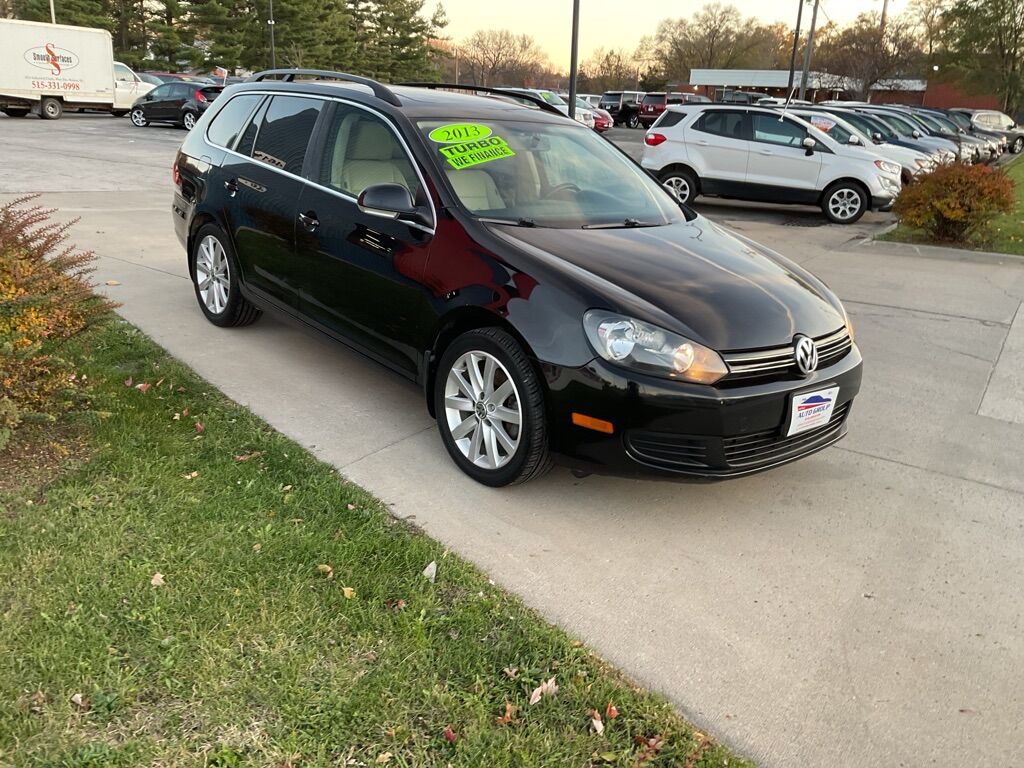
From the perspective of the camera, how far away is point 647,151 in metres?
13.9

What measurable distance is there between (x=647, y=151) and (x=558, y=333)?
1150 cm

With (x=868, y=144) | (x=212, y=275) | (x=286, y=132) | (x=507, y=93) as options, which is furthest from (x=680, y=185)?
(x=286, y=132)

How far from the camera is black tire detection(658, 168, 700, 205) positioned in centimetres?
1341

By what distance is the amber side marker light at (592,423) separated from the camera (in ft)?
10.6

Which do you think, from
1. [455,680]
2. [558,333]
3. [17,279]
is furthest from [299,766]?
[17,279]

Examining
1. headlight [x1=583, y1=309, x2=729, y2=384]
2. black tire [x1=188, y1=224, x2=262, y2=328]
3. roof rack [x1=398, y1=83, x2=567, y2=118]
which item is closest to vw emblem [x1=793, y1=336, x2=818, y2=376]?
headlight [x1=583, y1=309, x2=729, y2=384]

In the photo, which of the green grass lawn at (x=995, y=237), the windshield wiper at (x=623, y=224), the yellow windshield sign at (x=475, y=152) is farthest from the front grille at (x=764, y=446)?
the green grass lawn at (x=995, y=237)

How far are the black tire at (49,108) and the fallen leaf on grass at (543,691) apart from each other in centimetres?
3127

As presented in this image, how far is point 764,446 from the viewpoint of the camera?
3393mm

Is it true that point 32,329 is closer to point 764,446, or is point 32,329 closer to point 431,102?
point 431,102

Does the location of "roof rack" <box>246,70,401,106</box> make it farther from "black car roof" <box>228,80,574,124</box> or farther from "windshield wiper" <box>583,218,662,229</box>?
"windshield wiper" <box>583,218,662,229</box>

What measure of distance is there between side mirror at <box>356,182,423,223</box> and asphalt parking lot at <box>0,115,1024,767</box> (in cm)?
89

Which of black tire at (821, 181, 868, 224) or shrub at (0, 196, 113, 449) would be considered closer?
shrub at (0, 196, 113, 449)

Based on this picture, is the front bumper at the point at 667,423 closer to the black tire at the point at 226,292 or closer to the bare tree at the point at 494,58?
the black tire at the point at 226,292
